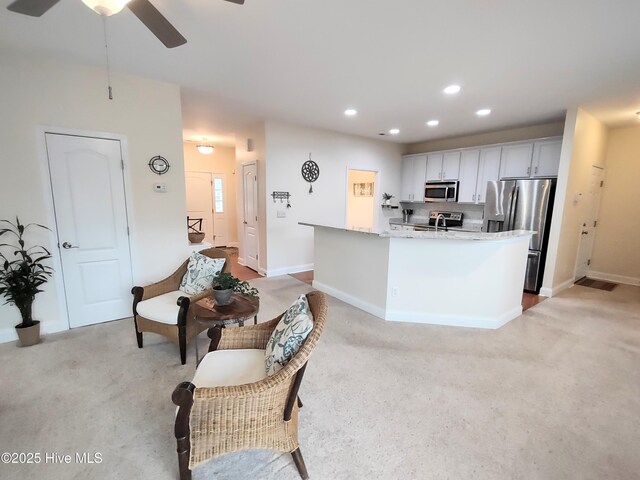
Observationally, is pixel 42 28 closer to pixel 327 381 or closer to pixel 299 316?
pixel 299 316

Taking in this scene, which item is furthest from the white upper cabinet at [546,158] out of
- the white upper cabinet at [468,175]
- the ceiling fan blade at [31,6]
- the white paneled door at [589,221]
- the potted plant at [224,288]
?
the ceiling fan blade at [31,6]

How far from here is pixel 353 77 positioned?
3105 mm

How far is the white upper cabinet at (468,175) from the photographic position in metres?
5.53

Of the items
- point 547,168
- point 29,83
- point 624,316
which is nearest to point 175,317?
point 29,83

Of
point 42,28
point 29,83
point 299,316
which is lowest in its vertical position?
point 299,316

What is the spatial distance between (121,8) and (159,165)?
85.7 inches

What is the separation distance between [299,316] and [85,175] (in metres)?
3.05

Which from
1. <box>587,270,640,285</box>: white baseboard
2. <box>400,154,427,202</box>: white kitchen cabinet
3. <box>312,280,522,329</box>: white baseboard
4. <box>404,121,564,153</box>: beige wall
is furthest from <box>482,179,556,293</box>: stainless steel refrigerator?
<box>587,270,640,285</box>: white baseboard

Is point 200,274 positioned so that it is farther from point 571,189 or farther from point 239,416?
point 571,189

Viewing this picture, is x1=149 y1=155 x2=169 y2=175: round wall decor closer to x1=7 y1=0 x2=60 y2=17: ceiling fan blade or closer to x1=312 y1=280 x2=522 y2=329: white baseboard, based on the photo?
x1=7 y1=0 x2=60 y2=17: ceiling fan blade

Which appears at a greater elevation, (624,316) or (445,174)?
(445,174)

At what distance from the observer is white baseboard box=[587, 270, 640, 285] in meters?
5.06

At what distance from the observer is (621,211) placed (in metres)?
5.06

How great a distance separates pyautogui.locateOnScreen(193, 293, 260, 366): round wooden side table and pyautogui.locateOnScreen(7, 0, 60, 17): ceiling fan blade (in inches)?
80.2
